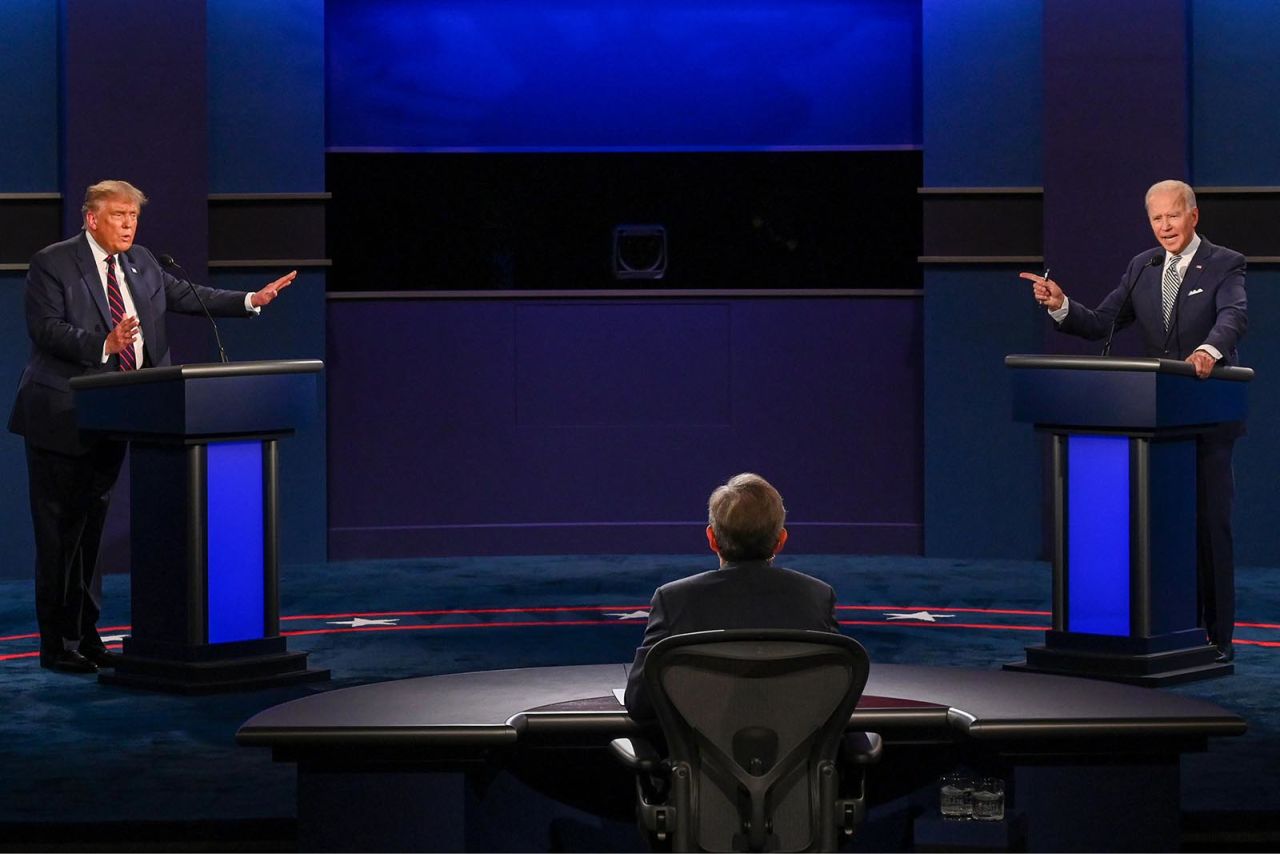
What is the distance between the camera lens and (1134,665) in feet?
19.0

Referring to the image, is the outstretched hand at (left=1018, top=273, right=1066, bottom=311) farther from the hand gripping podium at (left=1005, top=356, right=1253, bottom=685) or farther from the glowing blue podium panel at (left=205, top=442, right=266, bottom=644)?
the glowing blue podium panel at (left=205, top=442, right=266, bottom=644)

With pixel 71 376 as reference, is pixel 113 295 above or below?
above

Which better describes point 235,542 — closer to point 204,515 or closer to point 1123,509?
point 204,515

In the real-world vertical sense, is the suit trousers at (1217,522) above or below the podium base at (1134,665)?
above

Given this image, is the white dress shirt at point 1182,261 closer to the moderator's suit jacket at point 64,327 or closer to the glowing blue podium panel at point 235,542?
the glowing blue podium panel at point 235,542

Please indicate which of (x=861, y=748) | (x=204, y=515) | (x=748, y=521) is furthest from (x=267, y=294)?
(x=861, y=748)

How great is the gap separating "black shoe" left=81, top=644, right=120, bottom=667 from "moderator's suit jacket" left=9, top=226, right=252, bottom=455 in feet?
2.08

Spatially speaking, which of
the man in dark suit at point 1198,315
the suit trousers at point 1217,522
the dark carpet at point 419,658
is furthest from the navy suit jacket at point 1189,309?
the dark carpet at point 419,658

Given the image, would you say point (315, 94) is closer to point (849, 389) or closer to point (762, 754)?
point (849, 389)

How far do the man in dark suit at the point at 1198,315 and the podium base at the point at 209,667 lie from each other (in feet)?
8.56

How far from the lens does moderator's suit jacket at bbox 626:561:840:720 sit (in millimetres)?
3414

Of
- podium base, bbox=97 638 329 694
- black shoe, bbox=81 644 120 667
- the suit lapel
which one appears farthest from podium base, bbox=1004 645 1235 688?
the suit lapel

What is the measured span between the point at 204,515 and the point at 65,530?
0.66 meters

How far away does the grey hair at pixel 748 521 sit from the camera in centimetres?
346
